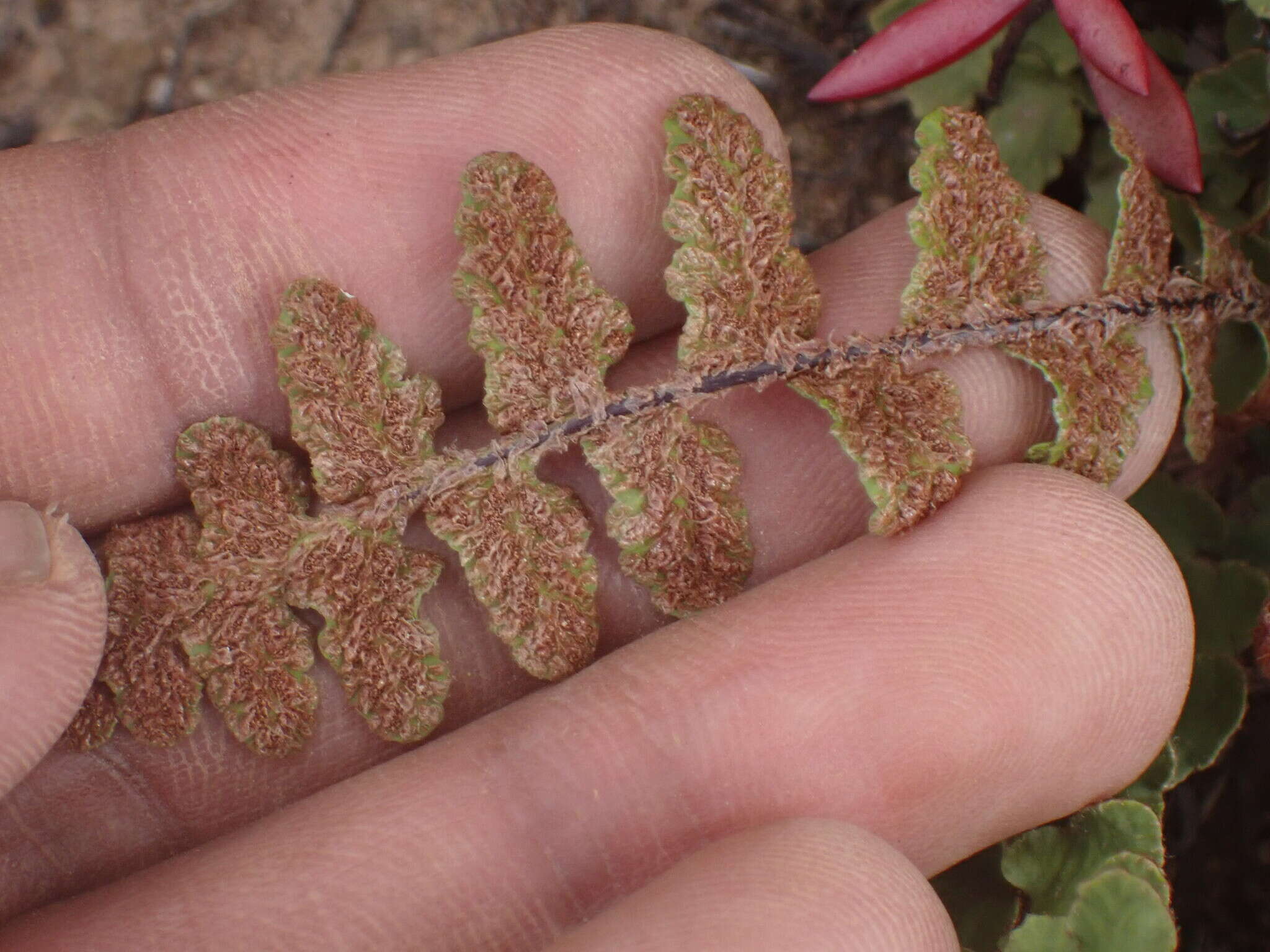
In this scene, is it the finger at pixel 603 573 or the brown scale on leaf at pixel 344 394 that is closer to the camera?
the brown scale on leaf at pixel 344 394

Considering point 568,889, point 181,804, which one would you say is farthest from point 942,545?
point 181,804

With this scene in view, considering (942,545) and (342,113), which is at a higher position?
(342,113)

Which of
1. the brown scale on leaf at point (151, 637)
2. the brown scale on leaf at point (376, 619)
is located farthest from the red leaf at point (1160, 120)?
the brown scale on leaf at point (151, 637)

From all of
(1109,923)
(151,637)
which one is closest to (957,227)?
(1109,923)

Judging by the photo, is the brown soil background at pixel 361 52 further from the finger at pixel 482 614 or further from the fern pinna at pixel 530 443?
the fern pinna at pixel 530 443

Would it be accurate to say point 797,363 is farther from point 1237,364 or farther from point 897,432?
point 1237,364

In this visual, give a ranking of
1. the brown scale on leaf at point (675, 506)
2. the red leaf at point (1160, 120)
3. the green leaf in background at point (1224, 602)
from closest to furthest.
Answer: the brown scale on leaf at point (675, 506) → the red leaf at point (1160, 120) → the green leaf in background at point (1224, 602)

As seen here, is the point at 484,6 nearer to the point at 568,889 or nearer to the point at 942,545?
the point at 942,545
